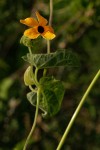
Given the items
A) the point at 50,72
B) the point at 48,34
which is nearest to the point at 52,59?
the point at 48,34

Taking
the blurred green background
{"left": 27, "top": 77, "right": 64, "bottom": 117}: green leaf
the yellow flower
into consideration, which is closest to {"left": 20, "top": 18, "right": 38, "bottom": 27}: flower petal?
the yellow flower

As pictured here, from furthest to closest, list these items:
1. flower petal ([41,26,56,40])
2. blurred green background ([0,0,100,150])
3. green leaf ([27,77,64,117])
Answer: blurred green background ([0,0,100,150])
green leaf ([27,77,64,117])
flower petal ([41,26,56,40])

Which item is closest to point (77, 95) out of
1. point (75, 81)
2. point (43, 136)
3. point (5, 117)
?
point (75, 81)

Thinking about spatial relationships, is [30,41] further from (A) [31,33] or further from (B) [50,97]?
(B) [50,97]

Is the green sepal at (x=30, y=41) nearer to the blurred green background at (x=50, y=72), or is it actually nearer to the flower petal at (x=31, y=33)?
the flower petal at (x=31, y=33)

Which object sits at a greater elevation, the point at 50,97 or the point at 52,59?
the point at 52,59

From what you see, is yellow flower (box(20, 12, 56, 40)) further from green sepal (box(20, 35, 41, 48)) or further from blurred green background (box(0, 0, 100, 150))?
blurred green background (box(0, 0, 100, 150))

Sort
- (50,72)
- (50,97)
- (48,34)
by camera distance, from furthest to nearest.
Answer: (50,72), (50,97), (48,34)
